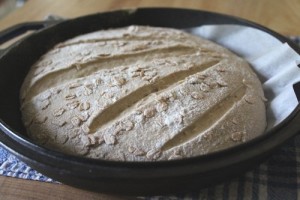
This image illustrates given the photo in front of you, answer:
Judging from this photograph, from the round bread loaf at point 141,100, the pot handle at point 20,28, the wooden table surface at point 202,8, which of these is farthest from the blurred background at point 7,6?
the round bread loaf at point 141,100

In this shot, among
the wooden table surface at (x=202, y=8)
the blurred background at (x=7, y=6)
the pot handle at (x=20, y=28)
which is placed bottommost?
the blurred background at (x=7, y=6)

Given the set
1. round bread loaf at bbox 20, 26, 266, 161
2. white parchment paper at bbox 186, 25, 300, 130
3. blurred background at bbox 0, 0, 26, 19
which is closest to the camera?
round bread loaf at bbox 20, 26, 266, 161

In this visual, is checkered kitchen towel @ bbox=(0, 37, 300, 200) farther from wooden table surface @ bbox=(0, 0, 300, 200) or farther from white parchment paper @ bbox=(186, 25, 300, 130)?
A: wooden table surface @ bbox=(0, 0, 300, 200)

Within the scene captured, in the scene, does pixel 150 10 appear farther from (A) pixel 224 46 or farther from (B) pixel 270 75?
(B) pixel 270 75

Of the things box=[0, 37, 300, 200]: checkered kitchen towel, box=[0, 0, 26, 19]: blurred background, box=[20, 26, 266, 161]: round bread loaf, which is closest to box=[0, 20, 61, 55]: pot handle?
box=[20, 26, 266, 161]: round bread loaf

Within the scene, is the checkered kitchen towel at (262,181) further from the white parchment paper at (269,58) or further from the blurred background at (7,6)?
the blurred background at (7,6)

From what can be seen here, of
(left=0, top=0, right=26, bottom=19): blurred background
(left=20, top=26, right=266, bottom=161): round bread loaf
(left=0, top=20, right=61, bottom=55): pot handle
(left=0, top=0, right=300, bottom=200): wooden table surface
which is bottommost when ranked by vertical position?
(left=0, top=0, right=26, bottom=19): blurred background
